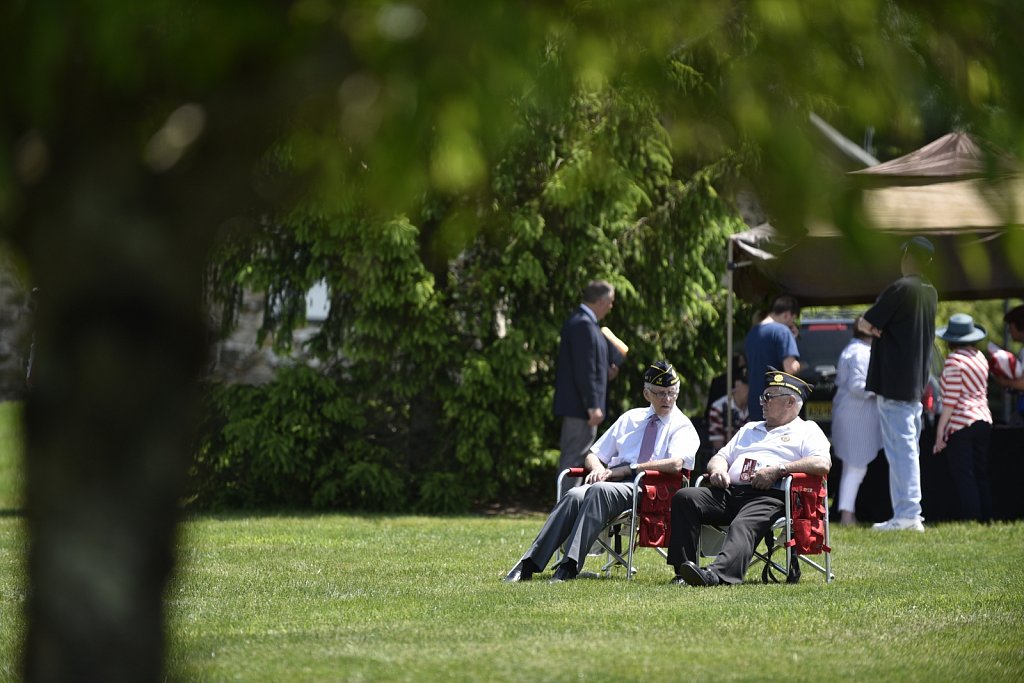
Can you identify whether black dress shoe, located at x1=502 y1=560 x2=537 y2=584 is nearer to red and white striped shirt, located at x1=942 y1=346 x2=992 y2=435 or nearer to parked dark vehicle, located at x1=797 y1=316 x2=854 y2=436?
Result: red and white striped shirt, located at x1=942 y1=346 x2=992 y2=435

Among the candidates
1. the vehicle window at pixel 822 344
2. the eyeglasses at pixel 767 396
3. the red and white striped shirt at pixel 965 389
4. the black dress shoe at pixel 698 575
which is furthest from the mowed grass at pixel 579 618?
the vehicle window at pixel 822 344

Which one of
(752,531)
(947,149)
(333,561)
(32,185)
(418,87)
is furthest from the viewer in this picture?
(947,149)

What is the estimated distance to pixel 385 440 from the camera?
15.8 meters

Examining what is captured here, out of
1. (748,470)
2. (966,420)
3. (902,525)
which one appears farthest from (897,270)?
(966,420)

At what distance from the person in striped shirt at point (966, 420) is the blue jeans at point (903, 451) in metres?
0.44

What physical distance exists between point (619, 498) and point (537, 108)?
6710mm

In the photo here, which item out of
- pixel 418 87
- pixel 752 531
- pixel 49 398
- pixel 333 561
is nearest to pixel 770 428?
pixel 752 531

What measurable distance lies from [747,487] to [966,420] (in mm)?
3604

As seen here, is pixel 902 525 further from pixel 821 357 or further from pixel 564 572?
pixel 821 357

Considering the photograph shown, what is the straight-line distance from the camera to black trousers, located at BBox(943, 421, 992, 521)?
1290cm

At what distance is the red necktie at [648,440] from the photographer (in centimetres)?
1035

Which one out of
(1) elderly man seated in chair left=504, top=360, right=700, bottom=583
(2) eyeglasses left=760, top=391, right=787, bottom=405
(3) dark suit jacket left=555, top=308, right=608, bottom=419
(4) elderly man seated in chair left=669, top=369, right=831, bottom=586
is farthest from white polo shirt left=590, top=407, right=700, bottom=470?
(3) dark suit jacket left=555, top=308, right=608, bottom=419

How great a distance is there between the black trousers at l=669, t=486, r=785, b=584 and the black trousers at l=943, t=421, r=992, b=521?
358 cm

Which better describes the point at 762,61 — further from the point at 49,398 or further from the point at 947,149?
the point at 947,149
